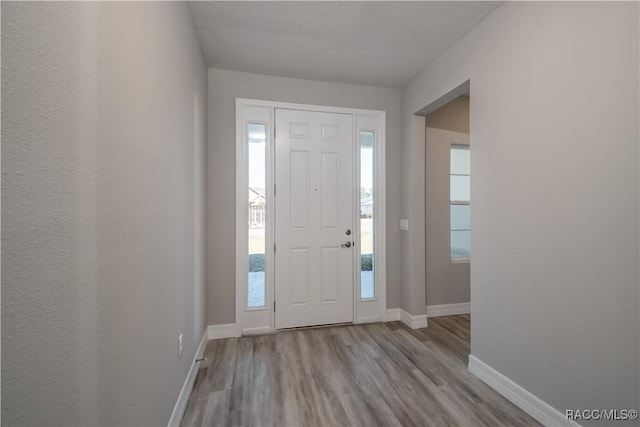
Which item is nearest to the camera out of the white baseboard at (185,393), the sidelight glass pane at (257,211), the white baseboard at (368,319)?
the white baseboard at (185,393)

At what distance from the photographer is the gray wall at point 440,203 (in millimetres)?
3203

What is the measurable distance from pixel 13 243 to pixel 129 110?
63cm

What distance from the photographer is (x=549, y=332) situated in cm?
157

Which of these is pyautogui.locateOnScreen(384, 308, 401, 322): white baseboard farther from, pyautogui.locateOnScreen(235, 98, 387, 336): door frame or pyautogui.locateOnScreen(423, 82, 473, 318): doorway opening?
pyautogui.locateOnScreen(423, 82, 473, 318): doorway opening

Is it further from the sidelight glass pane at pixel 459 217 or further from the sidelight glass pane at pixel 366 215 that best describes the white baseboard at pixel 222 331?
the sidelight glass pane at pixel 459 217

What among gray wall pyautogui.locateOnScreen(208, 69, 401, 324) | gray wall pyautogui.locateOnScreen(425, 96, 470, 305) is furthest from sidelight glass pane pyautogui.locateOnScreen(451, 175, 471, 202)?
gray wall pyautogui.locateOnScreen(208, 69, 401, 324)

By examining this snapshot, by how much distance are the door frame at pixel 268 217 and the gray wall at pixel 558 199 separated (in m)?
1.09

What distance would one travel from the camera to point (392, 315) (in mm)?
3100

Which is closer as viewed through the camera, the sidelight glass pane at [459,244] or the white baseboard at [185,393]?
the white baseboard at [185,393]

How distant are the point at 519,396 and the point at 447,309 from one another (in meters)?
1.55

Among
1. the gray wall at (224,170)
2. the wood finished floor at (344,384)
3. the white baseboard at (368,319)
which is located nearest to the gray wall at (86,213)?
the wood finished floor at (344,384)

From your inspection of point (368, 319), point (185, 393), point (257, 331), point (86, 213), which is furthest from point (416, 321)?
point (86, 213)

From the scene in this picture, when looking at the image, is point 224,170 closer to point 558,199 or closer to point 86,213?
point 86,213

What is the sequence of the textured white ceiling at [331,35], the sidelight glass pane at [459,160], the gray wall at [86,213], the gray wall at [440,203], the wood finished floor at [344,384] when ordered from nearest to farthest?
1. the gray wall at [86,213]
2. the wood finished floor at [344,384]
3. the textured white ceiling at [331,35]
4. the gray wall at [440,203]
5. the sidelight glass pane at [459,160]
